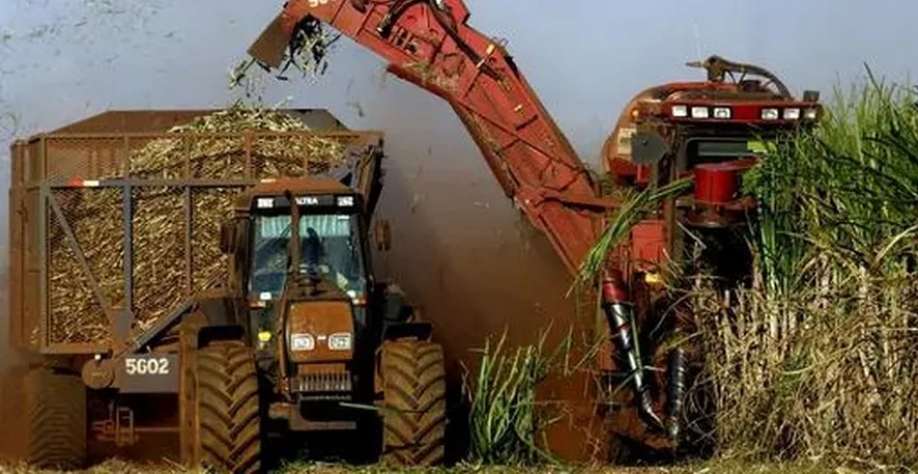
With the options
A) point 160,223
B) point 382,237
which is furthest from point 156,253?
point 382,237

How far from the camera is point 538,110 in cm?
1719

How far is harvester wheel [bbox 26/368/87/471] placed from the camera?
15.3 m

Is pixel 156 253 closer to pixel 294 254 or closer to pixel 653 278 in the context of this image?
pixel 294 254

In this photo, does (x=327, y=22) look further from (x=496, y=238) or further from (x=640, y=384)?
(x=640, y=384)

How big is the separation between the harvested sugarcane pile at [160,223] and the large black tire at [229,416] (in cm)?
301

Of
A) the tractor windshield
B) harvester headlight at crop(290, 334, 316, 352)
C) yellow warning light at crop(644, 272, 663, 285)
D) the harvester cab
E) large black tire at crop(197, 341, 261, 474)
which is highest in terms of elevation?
the harvester cab

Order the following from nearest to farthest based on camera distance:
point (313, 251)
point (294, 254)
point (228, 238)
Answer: point (294, 254) → point (313, 251) → point (228, 238)

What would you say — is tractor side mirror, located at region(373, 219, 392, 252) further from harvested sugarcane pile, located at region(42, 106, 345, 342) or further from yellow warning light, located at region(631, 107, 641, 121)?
yellow warning light, located at region(631, 107, 641, 121)

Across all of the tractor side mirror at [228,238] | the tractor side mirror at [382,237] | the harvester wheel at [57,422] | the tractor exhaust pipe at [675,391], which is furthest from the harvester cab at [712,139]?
the harvester wheel at [57,422]

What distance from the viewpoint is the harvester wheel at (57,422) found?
602 inches

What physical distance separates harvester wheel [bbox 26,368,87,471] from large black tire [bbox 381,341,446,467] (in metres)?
3.60

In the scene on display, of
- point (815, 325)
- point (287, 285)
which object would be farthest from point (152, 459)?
point (815, 325)

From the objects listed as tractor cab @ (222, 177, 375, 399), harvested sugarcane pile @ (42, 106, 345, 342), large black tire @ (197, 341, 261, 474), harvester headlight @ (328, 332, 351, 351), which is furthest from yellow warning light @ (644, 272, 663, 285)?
harvested sugarcane pile @ (42, 106, 345, 342)

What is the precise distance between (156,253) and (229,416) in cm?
342
